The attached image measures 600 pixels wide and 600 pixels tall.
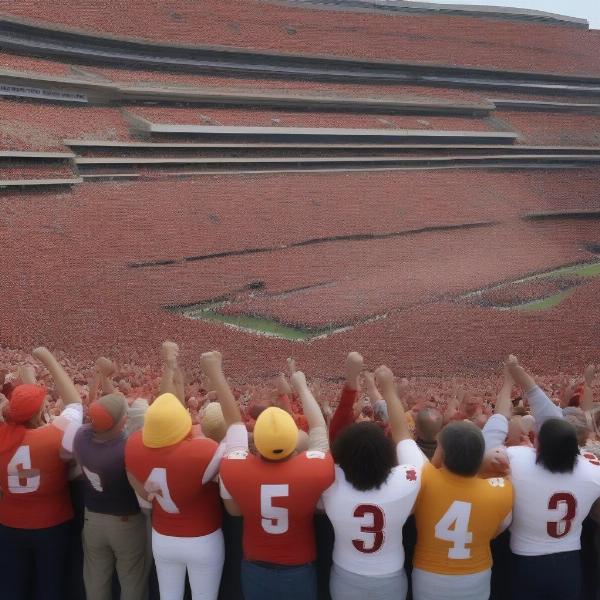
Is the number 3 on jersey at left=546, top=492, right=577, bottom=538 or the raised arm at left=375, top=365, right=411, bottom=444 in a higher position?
the raised arm at left=375, top=365, right=411, bottom=444

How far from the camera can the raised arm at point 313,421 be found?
12.4 feet

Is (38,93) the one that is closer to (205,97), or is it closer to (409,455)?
(205,97)

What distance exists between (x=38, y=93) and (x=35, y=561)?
28.4 meters

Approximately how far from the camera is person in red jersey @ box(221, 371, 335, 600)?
350 centimetres

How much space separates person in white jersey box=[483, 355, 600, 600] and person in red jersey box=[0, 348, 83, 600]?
7.85ft

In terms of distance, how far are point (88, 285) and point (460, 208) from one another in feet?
58.7

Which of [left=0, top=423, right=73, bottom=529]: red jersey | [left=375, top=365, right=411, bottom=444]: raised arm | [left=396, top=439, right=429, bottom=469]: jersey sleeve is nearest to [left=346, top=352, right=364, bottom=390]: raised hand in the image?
[left=375, top=365, right=411, bottom=444]: raised arm

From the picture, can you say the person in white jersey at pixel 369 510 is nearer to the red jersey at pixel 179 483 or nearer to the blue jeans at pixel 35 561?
the red jersey at pixel 179 483

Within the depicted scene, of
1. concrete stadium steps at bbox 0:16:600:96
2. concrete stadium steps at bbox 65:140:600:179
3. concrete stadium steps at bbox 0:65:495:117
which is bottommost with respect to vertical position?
concrete stadium steps at bbox 65:140:600:179

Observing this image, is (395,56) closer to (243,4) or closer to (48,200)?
(243,4)

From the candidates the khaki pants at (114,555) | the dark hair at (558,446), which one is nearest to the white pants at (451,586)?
the dark hair at (558,446)

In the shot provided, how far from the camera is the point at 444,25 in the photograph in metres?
46.4

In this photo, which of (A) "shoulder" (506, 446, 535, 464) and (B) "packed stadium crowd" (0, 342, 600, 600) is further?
(A) "shoulder" (506, 446, 535, 464)

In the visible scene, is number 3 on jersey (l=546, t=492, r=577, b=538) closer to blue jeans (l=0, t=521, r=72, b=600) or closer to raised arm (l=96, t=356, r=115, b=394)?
blue jeans (l=0, t=521, r=72, b=600)
